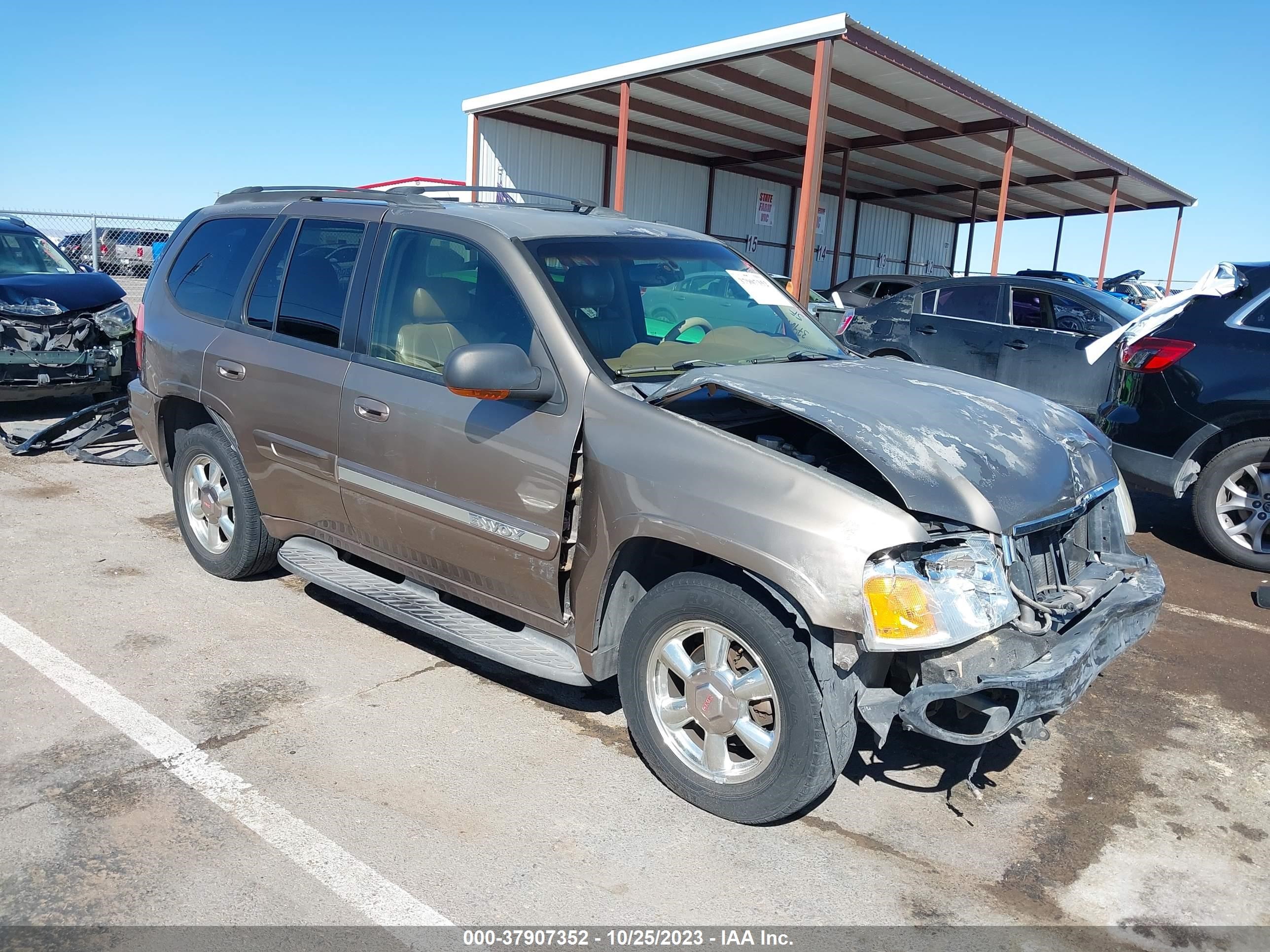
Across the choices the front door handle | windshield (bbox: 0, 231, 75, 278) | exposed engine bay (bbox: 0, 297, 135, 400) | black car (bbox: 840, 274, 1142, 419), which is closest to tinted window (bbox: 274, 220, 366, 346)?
the front door handle

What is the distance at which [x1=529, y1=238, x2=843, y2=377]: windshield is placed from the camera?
11.6ft

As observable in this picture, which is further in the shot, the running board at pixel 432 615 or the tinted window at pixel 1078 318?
the tinted window at pixel 1078 318

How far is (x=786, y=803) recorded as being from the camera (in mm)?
2869

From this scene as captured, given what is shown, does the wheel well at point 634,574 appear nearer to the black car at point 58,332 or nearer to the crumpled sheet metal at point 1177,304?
the crumpled sheet metal at point 1177,304

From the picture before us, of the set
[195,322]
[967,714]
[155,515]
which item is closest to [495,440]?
[967,714]

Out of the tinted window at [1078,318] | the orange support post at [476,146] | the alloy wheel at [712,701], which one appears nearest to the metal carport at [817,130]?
the orange support post at [476,146]

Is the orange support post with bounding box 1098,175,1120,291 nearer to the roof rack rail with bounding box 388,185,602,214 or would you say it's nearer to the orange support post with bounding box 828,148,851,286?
the orange support post with bounding box 828,148,851,286

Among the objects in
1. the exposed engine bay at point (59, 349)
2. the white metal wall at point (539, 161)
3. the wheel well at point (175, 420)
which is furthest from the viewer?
the white metal wall at point (539, 161)

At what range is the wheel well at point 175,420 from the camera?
4.95 meters

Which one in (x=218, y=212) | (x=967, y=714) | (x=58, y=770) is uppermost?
(x=218, y=212)

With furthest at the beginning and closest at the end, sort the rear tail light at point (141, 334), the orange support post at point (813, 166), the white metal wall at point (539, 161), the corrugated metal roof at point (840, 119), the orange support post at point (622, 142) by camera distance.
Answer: the white metal wall at point (539, 161) → the orange support post at point (622, 142) → the corrugated metal roof at point (840, 119) → the orange support post at point (813, 166) → the rear tail light at point (141, 334)

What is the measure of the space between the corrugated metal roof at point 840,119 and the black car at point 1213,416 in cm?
677

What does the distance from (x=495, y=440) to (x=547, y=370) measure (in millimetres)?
315

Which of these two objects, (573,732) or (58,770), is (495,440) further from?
(58,770)
